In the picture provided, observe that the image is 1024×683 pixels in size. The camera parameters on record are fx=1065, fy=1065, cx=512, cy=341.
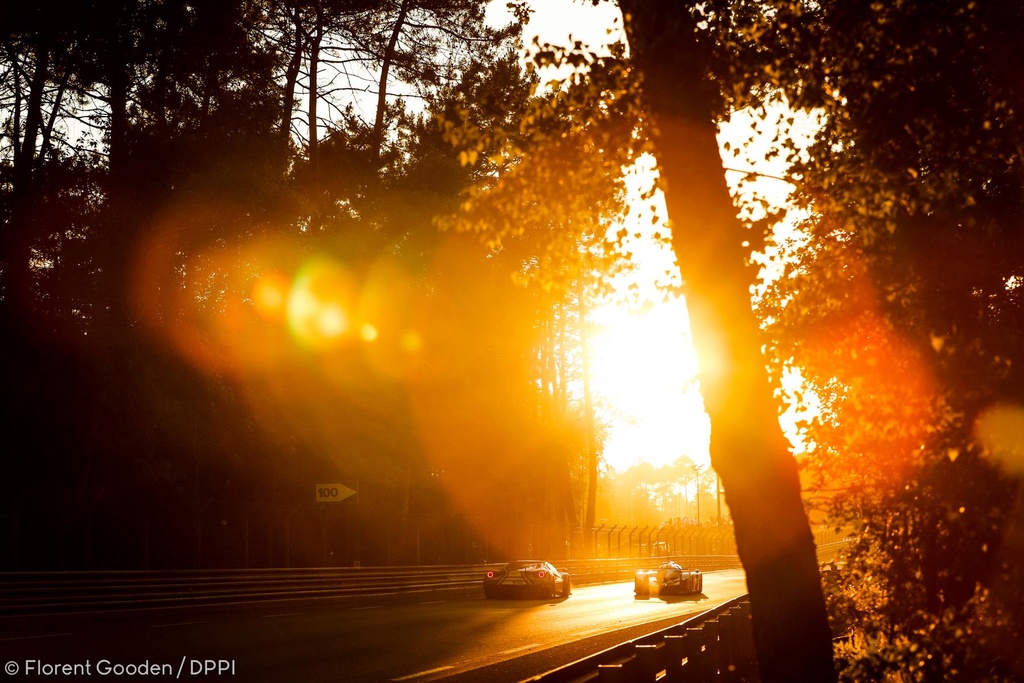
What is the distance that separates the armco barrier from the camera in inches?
283

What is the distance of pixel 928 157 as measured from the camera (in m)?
8.45

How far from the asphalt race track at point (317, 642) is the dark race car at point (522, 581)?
17.9 feet

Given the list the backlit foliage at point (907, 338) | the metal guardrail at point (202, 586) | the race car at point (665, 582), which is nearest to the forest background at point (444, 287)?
the backlit foliage at point (907, 338)

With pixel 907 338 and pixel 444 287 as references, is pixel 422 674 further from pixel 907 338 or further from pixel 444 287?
pixel 444 287

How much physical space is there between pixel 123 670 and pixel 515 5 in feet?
28.8

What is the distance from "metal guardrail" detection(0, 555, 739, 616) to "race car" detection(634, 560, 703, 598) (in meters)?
5.90

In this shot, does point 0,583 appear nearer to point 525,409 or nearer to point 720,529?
point 525,409

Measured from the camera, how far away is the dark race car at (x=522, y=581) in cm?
3316

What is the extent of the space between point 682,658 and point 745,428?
15.6 feet

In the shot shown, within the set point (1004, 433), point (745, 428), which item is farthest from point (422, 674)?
point (745, 428)

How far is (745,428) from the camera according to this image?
596cm

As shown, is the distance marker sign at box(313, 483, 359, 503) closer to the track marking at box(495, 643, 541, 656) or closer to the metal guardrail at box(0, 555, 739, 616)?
the metal guardrail at box(0, 555, 739, 616)

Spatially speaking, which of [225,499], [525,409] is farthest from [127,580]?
[525,409]

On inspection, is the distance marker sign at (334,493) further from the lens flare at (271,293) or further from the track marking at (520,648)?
the track marking at (520,648)
